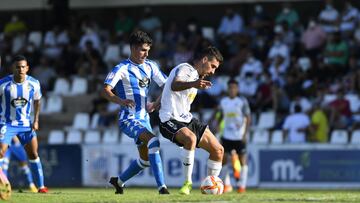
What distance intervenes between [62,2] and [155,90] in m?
7.09

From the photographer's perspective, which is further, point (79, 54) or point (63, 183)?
point (79, 54)

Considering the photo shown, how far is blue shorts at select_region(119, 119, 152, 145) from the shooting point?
15.3 m

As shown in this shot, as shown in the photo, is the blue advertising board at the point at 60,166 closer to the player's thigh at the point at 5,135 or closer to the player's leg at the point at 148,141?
the player's thigh at the point at 5,135

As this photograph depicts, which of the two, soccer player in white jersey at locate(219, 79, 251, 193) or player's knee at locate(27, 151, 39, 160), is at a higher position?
soccer player in white jersey at locate(219, 79, 251, 193)

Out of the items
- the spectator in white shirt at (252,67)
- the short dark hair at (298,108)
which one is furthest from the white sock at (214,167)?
the spectator in white shirt at (252,67)

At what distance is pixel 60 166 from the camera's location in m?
28.2

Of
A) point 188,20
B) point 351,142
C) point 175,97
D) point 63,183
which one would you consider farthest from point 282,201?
point 188,20

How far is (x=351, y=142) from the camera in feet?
81.7

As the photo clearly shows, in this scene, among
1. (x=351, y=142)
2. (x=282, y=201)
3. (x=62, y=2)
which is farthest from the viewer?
(x=62, y=2)

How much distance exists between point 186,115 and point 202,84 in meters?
1.08

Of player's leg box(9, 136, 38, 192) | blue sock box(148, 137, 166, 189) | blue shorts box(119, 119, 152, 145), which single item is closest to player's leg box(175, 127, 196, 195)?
blue sock box(148, 137, 166, 189)

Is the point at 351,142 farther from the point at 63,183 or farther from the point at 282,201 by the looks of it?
the point at 282,201

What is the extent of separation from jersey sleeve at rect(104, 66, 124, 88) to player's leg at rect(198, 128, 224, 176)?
155cm

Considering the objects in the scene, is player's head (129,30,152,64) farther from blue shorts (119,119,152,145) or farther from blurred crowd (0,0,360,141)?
blurred crowd (0,0,360,141)
